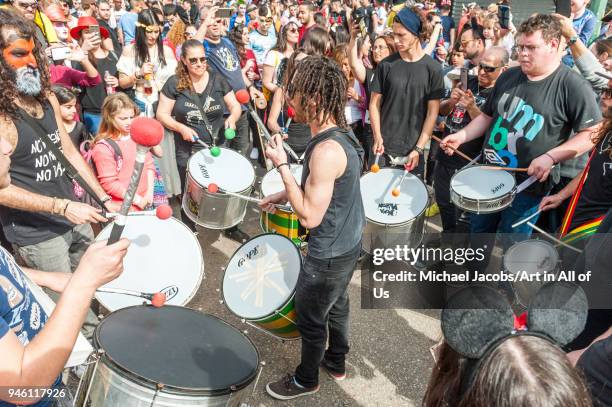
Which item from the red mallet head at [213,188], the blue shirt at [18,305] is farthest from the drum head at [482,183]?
the blue shirt at [18,305]

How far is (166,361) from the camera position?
5.58ft

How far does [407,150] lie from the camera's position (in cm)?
409

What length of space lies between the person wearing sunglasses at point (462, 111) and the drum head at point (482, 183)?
61 cm

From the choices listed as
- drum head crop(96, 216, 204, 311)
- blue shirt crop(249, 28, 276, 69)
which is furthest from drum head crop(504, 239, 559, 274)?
blue shirt crop(249, 28, 276, 69)

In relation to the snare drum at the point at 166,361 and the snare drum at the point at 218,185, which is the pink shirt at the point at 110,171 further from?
the snare drum at the point at 166,361

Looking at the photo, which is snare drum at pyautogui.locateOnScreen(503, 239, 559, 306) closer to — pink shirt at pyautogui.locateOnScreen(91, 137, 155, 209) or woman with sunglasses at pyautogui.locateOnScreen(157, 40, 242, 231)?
pink shirt at pyautogui.locateOnScreen(91, 137, 155, 209)

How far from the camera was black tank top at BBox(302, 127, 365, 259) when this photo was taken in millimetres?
2242


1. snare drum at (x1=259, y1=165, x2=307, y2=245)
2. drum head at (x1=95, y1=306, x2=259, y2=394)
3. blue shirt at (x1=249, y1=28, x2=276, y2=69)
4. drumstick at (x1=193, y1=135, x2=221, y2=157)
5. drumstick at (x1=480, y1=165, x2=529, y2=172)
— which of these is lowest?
snare drum at (x1=259, y1=165, x2=307, y2=245)

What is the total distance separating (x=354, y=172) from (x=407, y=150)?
1.98m

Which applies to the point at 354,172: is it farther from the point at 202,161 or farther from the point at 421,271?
the point at 421,271

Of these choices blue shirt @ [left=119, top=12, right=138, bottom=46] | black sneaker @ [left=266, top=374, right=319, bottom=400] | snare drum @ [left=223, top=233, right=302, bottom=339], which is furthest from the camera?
blue shirt @ [left=119, top=12, right=138, bottom=46]

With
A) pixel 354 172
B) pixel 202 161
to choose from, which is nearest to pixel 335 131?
pixel 354 172

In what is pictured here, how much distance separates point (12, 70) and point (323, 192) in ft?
6.13

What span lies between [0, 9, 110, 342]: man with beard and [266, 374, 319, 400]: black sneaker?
4.77ft
